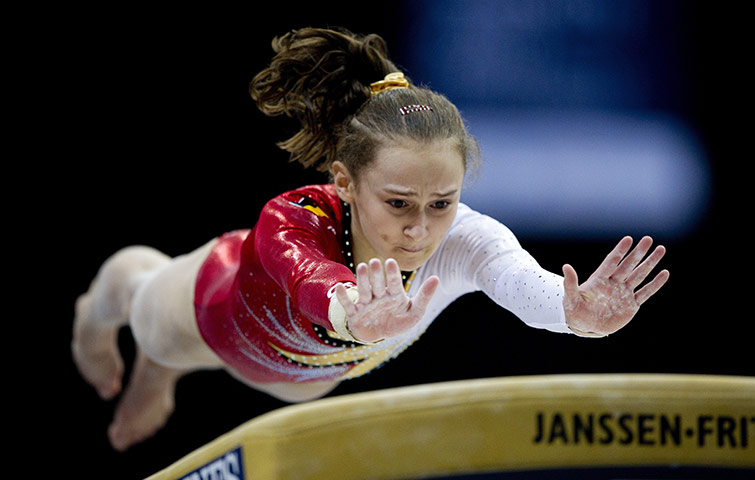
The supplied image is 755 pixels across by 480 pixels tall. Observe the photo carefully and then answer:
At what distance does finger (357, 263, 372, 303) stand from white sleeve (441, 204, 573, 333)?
18.0 inches

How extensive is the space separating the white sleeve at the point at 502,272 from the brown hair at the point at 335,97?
182mm

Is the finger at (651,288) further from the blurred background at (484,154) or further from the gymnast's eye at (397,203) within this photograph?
the blurred background at (484,154)

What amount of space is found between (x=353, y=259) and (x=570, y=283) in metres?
0.60

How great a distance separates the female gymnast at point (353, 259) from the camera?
159 centimetres

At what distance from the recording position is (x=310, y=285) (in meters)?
1.59

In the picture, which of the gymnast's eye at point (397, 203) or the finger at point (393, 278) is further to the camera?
the gymnast's eye at point (397, 203)

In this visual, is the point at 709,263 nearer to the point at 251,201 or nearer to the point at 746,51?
the point at 746,51

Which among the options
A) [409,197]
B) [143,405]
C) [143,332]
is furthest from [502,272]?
[143,405]

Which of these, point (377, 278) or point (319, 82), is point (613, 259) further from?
point (319, 82)

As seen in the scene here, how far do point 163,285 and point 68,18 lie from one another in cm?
144

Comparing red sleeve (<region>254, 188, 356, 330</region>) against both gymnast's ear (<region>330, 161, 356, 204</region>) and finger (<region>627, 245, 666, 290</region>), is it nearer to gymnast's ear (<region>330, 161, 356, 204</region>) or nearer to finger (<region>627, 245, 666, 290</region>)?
gymnast's ear (<region>330, 161, 356, 204</region>)

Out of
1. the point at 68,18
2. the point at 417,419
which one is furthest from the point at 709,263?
the point at 68,18

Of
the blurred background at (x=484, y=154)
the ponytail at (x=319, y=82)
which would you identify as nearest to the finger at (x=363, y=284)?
the ponytail at (x=319, y=82)

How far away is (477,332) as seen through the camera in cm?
354
